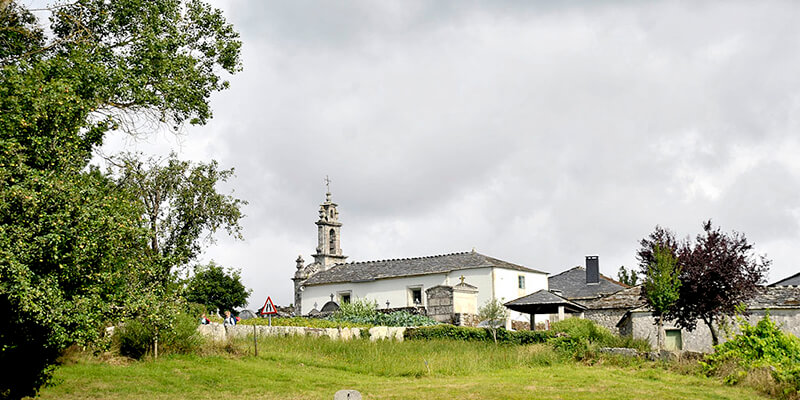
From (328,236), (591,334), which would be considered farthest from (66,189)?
(328,236)

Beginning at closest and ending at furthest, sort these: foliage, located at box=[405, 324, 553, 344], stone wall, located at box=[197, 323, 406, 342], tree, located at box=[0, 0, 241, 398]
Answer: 1. tree, located at box=[0, 0, 241, 398]
2. stone wall, located at box=[197, 323, 406, 342]
3. foliage, located at box=[405, 324, 553, 344]

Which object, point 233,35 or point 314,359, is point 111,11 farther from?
point 314,359

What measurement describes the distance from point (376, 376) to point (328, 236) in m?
40.0

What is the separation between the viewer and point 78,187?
11.2 metres

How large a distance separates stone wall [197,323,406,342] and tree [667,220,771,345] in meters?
10.9

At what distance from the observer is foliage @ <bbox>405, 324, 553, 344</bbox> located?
84.0ft

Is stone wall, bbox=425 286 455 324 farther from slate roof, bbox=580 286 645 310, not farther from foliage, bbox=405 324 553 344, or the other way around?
foliage, bbox=405 324 553 344

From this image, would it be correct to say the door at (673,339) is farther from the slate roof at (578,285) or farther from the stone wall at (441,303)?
the slate roof at (578,285)

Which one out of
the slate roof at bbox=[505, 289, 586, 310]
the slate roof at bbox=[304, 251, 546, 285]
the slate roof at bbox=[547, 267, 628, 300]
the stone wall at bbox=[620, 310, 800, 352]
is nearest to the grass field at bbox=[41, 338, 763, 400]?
the slate roof at bbox=[505, 289, 586, 310]

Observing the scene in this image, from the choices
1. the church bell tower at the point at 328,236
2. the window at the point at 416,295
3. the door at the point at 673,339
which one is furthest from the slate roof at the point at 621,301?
the church bell tower at the point at 328,236

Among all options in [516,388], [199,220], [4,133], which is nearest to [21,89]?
[4,133]

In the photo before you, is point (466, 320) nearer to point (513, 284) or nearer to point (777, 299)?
point (513, 284)

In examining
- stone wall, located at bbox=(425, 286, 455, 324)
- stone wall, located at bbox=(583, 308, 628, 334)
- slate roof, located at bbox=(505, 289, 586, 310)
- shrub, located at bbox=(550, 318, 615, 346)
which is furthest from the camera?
stone wall, located at bbox=(425, 286, 455, 324)

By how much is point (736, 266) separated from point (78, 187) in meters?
21.6
